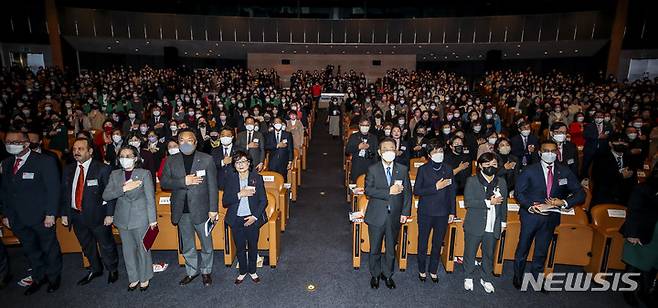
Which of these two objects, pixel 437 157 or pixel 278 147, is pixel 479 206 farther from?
pixel 278 147

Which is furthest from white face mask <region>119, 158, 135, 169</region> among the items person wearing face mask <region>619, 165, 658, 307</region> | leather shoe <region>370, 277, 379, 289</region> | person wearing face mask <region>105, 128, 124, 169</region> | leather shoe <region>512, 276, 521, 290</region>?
person wearing face mask <region>619, 165, 658, 307</region>

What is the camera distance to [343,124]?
43.7 feet

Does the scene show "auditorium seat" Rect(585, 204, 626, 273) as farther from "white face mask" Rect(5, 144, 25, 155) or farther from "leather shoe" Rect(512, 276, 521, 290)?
"white face mask" Rect(5, 144, 25, 155)

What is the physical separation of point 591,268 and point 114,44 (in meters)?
28.9

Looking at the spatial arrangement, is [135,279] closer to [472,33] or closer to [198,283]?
[198,283]

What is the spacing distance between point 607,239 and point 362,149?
12.2 feet

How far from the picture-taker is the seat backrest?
4883 millimetres

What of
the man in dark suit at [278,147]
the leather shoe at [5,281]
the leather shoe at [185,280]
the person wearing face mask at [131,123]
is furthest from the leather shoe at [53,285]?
the person wearing face mask at [131,123]

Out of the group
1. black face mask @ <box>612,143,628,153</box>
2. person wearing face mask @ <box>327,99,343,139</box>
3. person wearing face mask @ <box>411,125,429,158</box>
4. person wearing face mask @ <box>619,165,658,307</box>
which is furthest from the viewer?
person wearing face mask @ <box>327,99,343,139</box>

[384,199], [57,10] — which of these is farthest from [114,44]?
[384,199]

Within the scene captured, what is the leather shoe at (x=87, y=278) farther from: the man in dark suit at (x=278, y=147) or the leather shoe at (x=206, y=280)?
the man in dark suit at (x=278, y=147)

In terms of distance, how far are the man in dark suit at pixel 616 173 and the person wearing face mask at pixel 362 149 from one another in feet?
11.8

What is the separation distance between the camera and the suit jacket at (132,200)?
4332 mm

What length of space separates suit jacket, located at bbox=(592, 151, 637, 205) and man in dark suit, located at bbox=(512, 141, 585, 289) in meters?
1.93
